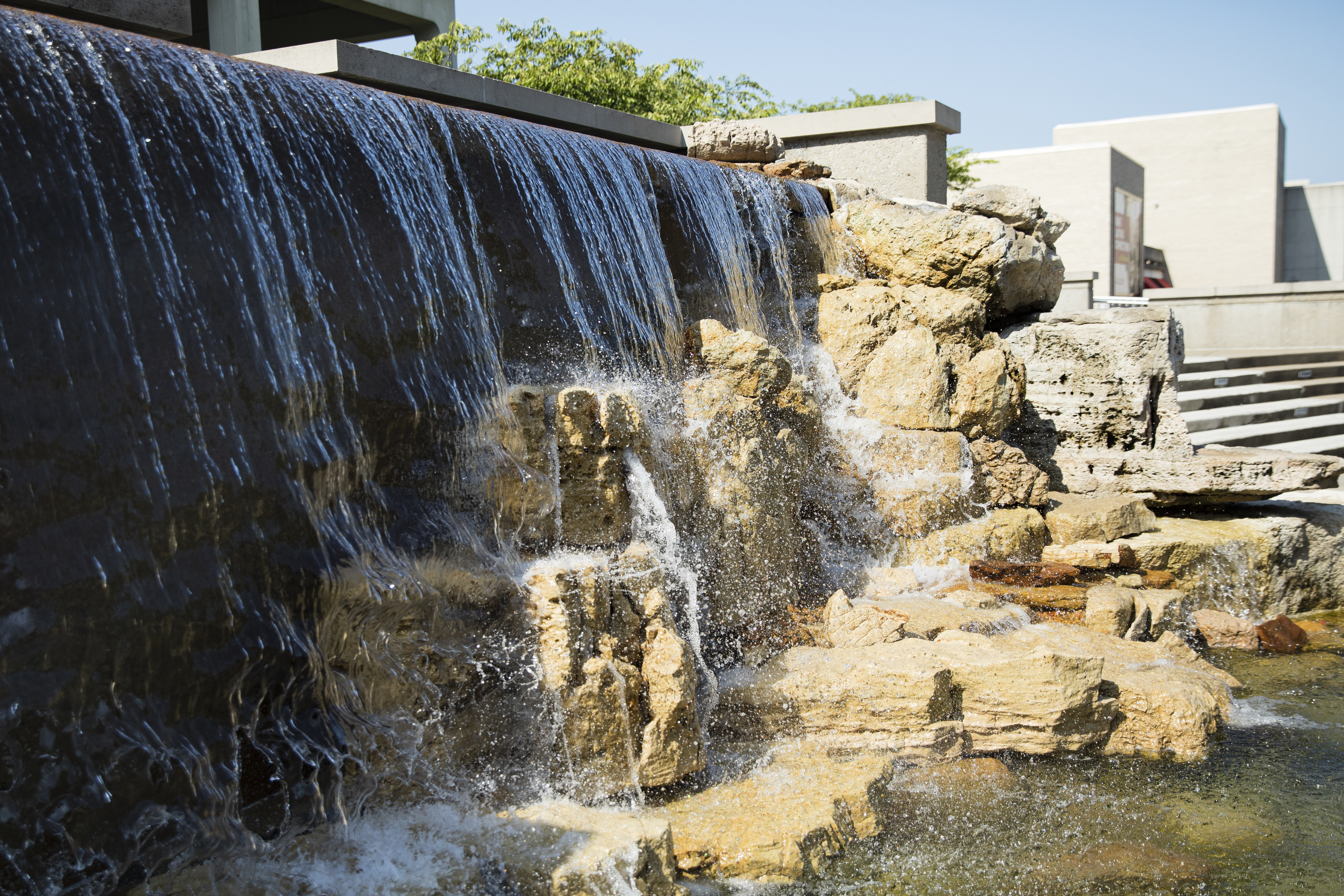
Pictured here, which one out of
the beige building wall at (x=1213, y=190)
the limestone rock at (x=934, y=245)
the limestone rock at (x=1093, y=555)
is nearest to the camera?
the limestone rock at (x=1093, y=555)

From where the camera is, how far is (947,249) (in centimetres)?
A: 791

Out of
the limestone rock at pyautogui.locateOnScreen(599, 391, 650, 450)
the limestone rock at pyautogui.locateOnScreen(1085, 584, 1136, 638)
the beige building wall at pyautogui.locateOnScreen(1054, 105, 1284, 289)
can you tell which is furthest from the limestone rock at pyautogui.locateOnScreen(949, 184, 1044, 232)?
the beige building wall at pyautogui.locateOnScreen(1054, 105, 1284, 289)

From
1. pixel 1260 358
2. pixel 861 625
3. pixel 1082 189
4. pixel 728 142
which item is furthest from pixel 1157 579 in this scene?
pixel 1082 189

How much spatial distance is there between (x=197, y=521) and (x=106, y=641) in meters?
0.49

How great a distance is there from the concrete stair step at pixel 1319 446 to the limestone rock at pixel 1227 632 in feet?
15.7

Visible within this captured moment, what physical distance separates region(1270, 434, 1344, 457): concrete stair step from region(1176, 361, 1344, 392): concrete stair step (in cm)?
106

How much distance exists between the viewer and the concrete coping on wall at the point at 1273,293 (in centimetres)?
1416

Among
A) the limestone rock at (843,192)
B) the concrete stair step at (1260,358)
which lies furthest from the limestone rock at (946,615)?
the concrete stair step at (1260,358)

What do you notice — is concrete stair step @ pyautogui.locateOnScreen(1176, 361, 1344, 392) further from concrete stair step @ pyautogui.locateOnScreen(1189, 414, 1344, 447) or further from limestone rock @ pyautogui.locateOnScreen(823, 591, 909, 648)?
limestone rock @ pyautogui.locateOnScreen(823, 591, 909, 648)

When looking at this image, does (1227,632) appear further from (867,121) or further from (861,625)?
(867,121)

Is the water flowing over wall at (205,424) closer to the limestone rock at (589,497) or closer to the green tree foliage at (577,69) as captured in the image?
the limestone rock at (589,497)

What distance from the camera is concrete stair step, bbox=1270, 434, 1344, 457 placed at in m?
10.7

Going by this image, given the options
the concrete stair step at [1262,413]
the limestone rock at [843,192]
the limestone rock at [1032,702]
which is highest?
the limestone rock at [843,192]

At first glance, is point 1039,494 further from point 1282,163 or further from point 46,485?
point 1282,163
